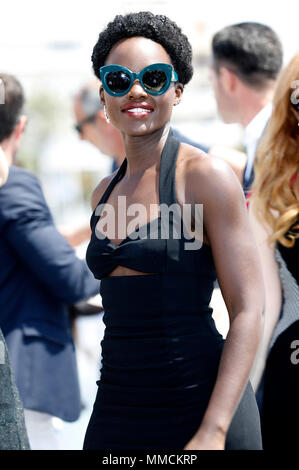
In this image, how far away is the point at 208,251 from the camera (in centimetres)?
200

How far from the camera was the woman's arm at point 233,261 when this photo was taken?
1.89 m

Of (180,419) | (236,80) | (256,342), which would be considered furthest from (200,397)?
(236,80)

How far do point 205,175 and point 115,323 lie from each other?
0.48 metres

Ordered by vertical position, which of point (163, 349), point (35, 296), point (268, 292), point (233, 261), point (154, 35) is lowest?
point (35, 296)

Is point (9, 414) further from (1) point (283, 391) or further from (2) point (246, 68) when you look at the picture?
(2) point (246, 68)

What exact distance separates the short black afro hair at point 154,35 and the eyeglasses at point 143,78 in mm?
77

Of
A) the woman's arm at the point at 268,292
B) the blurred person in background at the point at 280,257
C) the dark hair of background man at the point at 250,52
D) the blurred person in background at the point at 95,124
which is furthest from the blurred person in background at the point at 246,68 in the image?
the woman's arm at the point at 268,292

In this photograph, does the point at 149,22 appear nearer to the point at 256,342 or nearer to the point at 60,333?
the point at 256,342

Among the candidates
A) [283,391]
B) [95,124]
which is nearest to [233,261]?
[283,391]

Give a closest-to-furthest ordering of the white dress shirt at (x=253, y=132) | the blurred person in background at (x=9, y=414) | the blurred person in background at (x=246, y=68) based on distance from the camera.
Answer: the blurred person in background at (x=9, y=414)
the white dress shirt at (x=253, y=132)
the blurred person in background at (x=246, y=68)

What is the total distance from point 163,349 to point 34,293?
168cm

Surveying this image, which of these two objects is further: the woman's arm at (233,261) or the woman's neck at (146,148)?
the woman's neck at (146,148)

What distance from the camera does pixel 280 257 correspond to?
258 centimetres

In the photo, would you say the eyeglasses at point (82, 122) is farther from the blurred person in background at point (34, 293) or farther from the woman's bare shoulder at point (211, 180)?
the woman's bare shoulder at point (211, 180)
